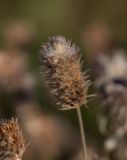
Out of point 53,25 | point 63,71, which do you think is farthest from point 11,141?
point 53,25

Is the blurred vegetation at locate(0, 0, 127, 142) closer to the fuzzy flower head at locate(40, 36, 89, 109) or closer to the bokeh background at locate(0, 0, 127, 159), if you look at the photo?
the bokeh background at locate(0, 0, 127, 159)

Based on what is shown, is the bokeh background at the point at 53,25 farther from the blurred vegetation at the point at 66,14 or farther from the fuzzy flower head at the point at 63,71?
the fuzzy flower head at the point at 63,71

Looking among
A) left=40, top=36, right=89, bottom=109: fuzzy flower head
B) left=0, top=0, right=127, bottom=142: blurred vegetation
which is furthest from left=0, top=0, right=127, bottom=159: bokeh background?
left=40, top=36, right=89, bottom=109: fuzzy flower head

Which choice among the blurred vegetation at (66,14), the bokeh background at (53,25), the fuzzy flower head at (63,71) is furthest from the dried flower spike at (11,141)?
the blurred vegetation at (66,14)

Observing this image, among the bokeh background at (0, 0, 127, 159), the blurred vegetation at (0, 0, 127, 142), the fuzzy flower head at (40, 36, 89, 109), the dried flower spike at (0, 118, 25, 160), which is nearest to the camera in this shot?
the dried flower spike at (0, 118, 25, 160)

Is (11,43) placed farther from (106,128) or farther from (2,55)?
Answer: (106,128)

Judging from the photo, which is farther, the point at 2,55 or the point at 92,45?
the point at 92,45

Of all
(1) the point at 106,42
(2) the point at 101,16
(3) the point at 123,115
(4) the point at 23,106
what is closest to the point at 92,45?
(1) the point at 106,42
